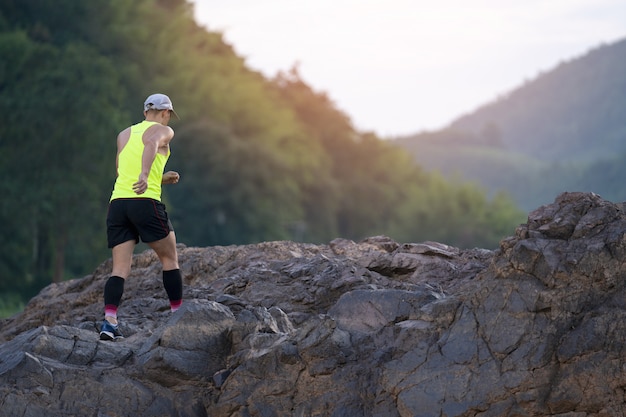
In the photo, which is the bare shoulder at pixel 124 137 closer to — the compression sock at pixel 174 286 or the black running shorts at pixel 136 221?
the black running shorts at pixel 136 221

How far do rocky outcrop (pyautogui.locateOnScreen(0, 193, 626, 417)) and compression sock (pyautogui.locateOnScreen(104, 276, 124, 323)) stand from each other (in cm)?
22

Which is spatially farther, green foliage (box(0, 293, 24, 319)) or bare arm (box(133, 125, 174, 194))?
green foliage (box(0, 293, 24, 319))

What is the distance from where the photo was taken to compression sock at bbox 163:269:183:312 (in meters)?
7.13

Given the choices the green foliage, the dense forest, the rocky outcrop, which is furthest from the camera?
the dense forest

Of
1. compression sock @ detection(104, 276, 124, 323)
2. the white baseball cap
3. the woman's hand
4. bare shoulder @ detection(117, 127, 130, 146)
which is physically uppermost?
the white baseball cap

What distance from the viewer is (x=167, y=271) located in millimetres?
7125

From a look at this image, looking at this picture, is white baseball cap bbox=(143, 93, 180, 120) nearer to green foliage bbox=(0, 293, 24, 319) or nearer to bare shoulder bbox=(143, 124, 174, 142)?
bare shoulder bbox=(143, 124, 174, 142)

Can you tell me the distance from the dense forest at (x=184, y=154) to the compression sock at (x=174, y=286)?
759 inches

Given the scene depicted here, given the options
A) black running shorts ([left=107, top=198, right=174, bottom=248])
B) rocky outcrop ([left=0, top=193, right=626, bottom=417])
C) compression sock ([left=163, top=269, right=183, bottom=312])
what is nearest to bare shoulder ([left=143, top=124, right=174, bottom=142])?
black running shorts ([left=107, top=198, right=174, bottom=248])

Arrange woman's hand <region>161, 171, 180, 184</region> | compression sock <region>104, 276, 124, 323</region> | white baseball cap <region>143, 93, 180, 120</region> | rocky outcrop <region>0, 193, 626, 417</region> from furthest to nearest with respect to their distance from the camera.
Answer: woman's hand <region>161, 171, 180, 184</region> → white baseball cap <region>143, 93, 180, 120</region> → compression sock <region>104, 276, 124, 323</region> → rocky outcrop <region>0, 193, 626, 417</region>

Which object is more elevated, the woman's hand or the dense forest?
the dense forest

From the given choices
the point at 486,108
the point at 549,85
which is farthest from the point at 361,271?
the point at 486,108

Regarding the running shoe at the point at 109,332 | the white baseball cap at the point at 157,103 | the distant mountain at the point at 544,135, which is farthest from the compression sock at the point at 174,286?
the distant mountain at the point at 544,135

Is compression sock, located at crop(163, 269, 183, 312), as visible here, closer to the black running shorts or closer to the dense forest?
the black running shorts
